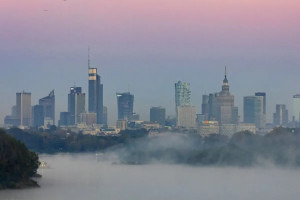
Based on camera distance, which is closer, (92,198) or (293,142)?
(92,198)

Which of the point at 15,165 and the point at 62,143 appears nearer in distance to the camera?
the point at 15,165

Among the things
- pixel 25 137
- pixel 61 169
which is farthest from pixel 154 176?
pixel 25 137

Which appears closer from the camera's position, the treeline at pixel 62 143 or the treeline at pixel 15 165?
the treeline at pixel 15 165

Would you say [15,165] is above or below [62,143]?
above

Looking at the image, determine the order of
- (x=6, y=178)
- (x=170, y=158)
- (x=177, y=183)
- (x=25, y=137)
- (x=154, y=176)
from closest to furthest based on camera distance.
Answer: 1. (x=6, y=178)
2. (x=177, y=183)
3. (x=154, y=176)
4. (x=170, y=158)
5. (x=25, y=137)

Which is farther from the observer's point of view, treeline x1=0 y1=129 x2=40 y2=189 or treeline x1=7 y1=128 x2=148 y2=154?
treeline x1=7 y1=128 x2=148 y2=154

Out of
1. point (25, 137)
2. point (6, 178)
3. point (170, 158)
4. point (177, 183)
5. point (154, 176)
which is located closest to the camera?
point (6, 178)

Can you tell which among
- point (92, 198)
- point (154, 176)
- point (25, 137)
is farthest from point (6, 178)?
point (25, 137)

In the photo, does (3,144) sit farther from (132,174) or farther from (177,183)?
(132,174)
